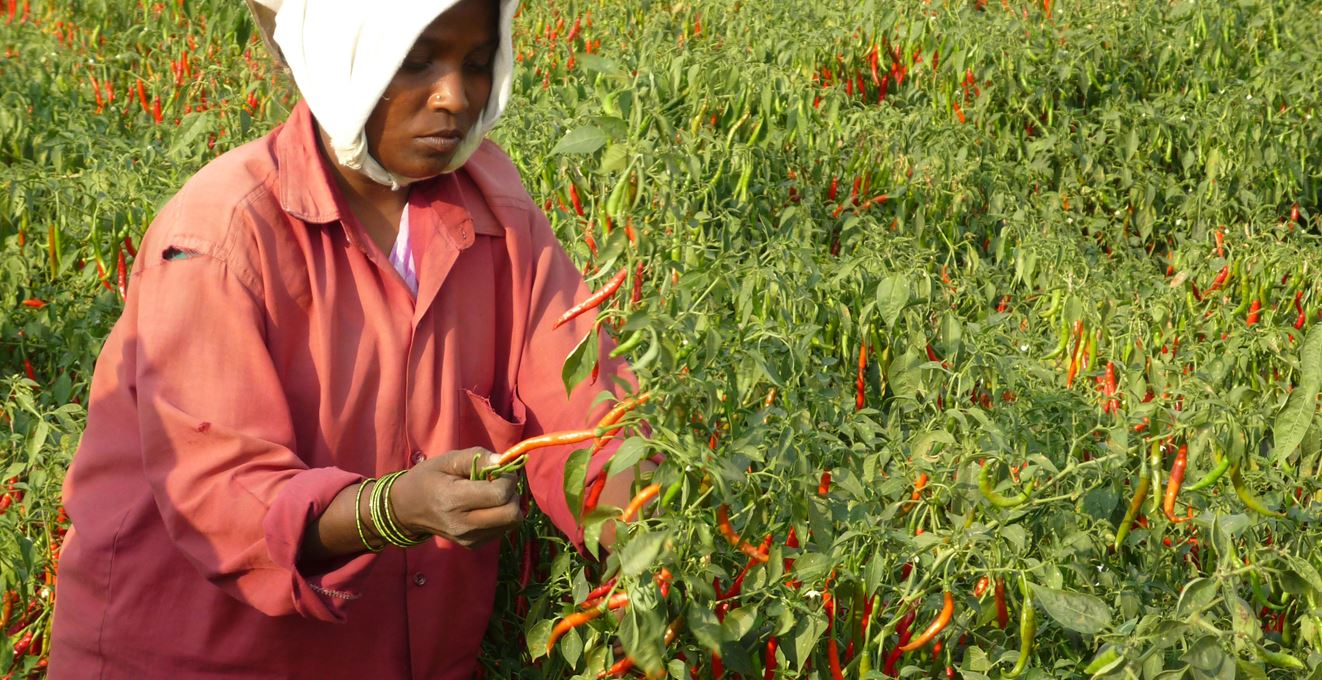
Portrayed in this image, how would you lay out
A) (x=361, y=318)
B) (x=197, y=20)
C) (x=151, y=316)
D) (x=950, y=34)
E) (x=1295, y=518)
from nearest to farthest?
1. (x=151, y=316)
2. (x=361, y=318)
3. (x=1295, y=518)
4. (x=950, y=34)
5. (x=197, y=20)

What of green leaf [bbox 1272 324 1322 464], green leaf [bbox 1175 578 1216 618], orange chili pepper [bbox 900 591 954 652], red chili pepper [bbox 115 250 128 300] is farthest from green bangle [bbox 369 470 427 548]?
red chili pepper [bbox 115 250 128 300]

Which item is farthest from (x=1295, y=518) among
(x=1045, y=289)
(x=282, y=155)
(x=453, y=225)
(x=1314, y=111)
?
(x=1314, y=111)

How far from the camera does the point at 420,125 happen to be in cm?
178

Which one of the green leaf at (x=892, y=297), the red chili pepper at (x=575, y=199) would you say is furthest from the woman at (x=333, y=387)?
the red chili pepper at (x=575, y=199)

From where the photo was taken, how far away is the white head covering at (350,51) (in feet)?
5.55

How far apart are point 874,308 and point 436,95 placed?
1.04m

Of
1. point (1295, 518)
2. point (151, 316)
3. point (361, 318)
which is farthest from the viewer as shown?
point (1295, 518)

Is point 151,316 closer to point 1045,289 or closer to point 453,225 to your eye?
point 453,225

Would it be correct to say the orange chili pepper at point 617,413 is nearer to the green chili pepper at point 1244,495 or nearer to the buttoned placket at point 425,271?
the buttoned placket at point 425,271

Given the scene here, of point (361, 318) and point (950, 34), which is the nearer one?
point (361, 318)

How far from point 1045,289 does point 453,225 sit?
1.48 metres

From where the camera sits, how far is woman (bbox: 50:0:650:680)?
1.65 m

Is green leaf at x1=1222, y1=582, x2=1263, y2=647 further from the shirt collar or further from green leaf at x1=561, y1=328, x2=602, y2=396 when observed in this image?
the shirt collar

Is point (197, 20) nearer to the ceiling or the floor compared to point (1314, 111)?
nearer to the ceiling
